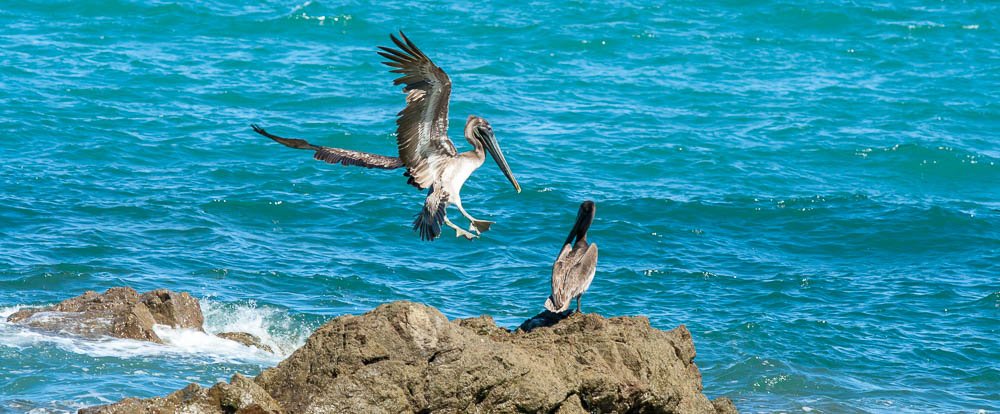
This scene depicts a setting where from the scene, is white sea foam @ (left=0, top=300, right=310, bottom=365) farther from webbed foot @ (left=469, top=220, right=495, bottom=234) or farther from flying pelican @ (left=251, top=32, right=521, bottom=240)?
webbed foot @ (left=469, top=220, right=495, bottom=234)

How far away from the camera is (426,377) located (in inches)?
340

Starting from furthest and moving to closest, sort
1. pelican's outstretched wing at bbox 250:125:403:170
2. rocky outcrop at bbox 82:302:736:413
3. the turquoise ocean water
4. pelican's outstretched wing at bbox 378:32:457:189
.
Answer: the turquoise ocean water < pelican's outstretched wing at bbox 250:125:403:170 < pelican's outstretched wing at bbox 378:32:457:189 < rocky outcrop at bbox 82:302:736:413

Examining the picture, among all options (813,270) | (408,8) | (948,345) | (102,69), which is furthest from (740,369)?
(408,8)

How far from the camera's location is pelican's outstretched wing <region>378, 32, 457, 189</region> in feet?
34.6

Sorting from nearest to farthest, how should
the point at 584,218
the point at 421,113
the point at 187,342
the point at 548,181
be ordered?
1. the point at 584,218
2. the point at 421,113
3. the point at 187,342
4. the point at 548,181

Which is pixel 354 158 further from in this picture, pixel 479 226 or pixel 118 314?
pixel 118 314

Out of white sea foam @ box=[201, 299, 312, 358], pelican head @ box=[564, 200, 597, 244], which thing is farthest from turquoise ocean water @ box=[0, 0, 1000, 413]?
pelican head @ box=[564, 200, 597, 244]

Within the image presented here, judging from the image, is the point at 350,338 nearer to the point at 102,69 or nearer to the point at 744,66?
the point at 102,69

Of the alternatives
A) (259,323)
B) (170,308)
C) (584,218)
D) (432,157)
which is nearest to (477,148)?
(432,157)

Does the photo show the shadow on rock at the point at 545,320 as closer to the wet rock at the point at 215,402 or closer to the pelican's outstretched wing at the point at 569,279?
the pelican's outstretched wing at the point at 569,279

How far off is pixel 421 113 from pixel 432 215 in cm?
97

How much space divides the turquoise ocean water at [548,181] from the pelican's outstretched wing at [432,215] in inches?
112

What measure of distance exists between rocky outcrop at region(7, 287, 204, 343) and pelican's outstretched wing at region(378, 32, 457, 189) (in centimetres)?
354

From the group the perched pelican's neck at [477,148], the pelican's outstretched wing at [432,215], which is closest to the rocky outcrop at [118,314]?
the pelican's outstretched wing at [432,215]
